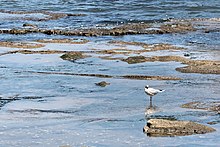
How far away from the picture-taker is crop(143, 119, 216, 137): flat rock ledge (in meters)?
13.7

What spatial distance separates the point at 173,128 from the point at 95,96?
4716mm

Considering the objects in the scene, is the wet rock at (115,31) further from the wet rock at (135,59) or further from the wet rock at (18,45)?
the wet rock at (135,59)

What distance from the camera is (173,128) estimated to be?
13.8 metres

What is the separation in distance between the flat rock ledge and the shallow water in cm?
23

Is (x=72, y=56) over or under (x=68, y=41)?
over

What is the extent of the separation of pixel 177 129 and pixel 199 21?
90.6 feet

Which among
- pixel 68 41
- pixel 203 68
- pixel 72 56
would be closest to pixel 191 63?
pixel 203 68

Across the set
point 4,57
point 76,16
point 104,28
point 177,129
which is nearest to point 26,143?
point 177,129

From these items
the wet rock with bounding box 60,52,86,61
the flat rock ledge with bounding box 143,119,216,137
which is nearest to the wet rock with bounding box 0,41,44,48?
the wet rock with bounding box 60,52,86,61

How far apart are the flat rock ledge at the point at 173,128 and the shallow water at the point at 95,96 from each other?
226 millimetres

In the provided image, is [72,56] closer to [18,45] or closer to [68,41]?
→ [18,45]

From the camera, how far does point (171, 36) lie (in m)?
33.1

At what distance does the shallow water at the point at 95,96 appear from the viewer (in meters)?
13.7

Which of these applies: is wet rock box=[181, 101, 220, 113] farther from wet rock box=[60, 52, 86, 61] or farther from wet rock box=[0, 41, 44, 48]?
wet rock box=[0, 41, 44, 48]
